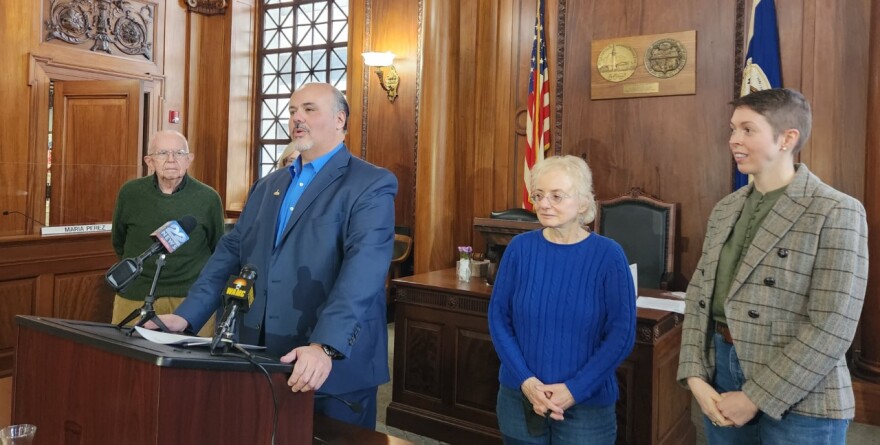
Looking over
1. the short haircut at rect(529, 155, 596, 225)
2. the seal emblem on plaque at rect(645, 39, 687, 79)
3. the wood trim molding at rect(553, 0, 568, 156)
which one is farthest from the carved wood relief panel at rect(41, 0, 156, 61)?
the short haircut at rect(529, 155, 596, 225)


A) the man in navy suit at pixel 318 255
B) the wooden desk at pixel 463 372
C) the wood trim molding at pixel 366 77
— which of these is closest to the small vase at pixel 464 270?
the wooden desk at pixel 463 372

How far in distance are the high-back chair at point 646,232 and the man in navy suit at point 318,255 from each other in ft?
8.45

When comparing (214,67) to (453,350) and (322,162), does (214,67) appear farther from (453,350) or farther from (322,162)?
(322,162)

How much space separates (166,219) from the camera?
2852 mm

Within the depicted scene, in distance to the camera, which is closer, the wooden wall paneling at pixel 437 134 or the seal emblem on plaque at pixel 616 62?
the seal emblem on plaque at pixel 616 62

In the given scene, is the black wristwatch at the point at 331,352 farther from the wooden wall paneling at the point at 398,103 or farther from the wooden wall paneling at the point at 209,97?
the wooden wall paneling at the point at 209,97

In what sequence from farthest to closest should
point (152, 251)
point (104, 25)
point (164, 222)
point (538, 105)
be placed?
1. point (104, 25)
2. point (538, 105)
3. point (164, 222)
4. point (152, 251)

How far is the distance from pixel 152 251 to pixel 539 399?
106 centimetres

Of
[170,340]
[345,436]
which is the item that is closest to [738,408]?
[345,436]

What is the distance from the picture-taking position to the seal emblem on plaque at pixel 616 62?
14.8ft

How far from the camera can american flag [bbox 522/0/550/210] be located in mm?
4711

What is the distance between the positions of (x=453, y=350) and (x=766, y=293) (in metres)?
1.81

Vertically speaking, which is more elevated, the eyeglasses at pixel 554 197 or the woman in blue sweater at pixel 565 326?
the eyeglasses at pixel 554 197

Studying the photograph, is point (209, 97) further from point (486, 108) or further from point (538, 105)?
point (538, 105)
